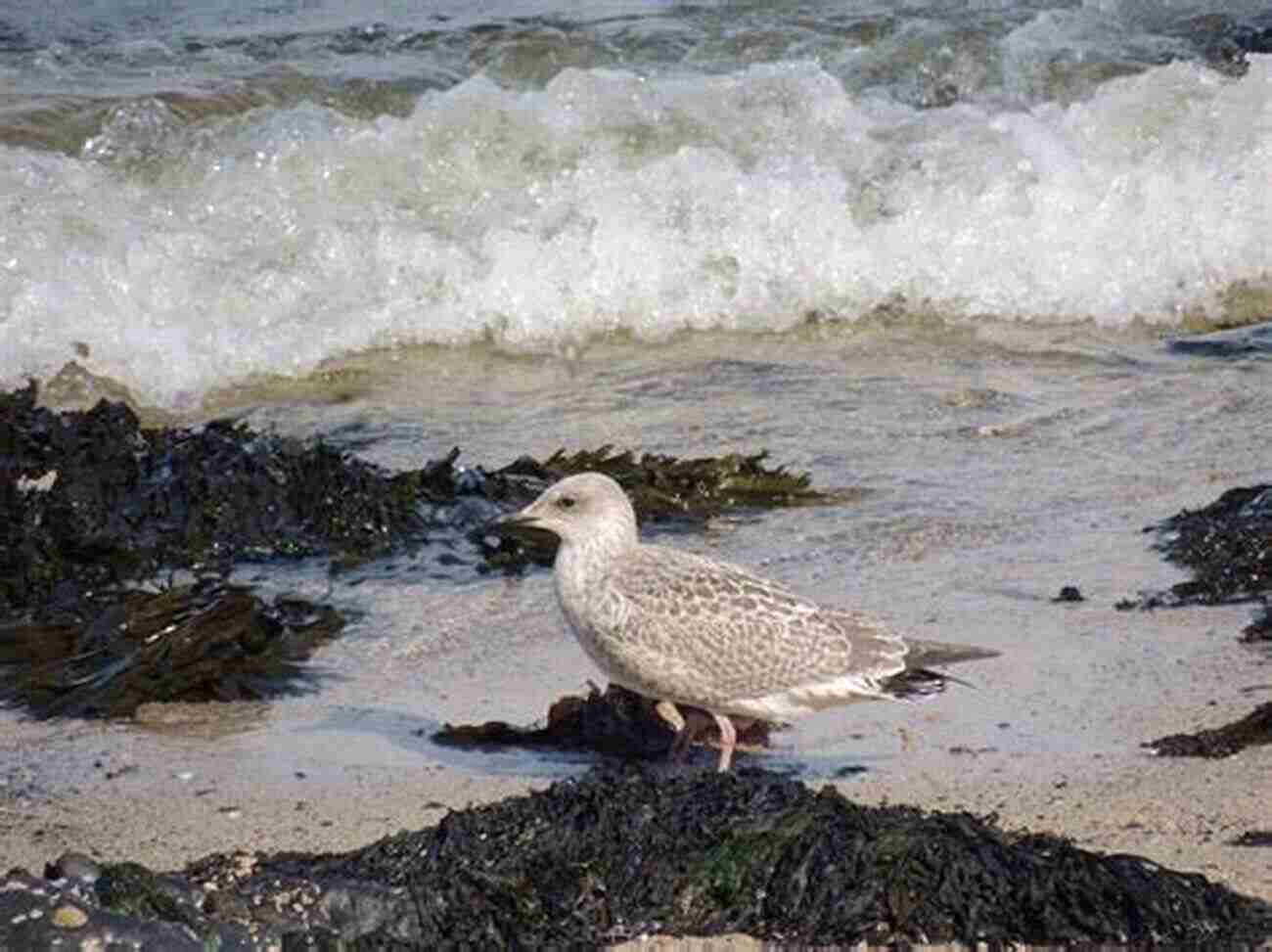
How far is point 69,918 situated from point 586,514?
209cm

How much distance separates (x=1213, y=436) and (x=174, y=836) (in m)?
4.37

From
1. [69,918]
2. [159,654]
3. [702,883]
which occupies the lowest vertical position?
[159,654]

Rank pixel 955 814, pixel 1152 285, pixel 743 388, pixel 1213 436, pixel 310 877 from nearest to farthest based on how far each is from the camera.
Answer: pixel 310 877
pixel 955 814
pixel 1213 436
pixel 743 388
pixel 1152 285

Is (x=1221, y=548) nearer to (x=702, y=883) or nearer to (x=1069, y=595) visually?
(x=1069, y=595)

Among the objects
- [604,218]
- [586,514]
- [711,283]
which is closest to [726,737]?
[586,514]

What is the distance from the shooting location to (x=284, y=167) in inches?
462

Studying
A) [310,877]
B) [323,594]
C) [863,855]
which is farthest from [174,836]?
[323,594]

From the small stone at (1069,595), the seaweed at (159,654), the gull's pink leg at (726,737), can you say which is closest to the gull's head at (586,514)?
the gull's pink leg at (726,737)

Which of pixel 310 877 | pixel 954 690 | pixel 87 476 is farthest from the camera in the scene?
pixel 87 476

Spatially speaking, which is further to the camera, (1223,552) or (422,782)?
(1223,552)

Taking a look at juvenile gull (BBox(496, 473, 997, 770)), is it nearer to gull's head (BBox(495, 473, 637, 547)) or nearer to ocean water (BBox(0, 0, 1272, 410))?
gull's head (BBox(495, 473, 637, 547))

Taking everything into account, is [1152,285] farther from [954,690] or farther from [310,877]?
[310,877]

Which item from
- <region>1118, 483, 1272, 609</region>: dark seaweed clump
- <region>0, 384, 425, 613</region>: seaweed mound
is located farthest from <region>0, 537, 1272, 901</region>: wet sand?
<region>0, 384, 425, 613</region>: seaweed mound

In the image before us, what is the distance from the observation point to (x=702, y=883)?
5.04 metres
